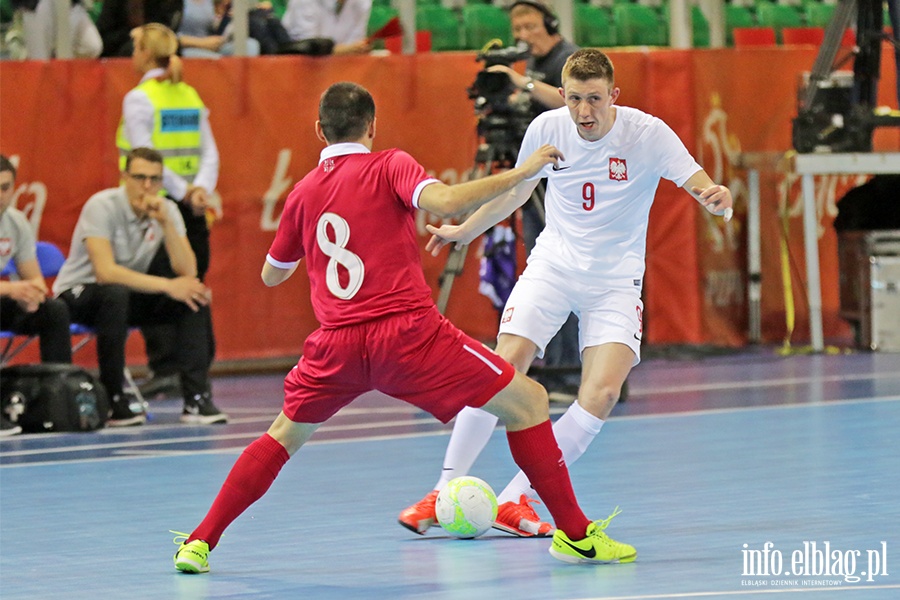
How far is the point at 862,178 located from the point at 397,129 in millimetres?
4653

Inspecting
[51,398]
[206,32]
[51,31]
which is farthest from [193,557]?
[206,32]

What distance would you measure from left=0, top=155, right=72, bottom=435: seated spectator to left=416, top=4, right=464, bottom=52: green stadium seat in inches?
257

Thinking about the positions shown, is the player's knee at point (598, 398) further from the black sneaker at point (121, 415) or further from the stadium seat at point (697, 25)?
the stadium seat at point (697, 25)

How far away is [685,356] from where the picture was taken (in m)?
13.9

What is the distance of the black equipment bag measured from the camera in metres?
9.79

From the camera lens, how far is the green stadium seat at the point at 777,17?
17.5 m

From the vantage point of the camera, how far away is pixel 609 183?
21.9 ft

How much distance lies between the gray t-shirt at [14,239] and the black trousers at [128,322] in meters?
0.38

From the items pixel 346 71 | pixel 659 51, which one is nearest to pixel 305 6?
pixel 346 71

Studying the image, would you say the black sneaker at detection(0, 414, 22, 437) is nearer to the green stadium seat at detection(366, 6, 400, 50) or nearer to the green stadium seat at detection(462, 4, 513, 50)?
the green stadium seat at detection(366, 6, 400, 50)

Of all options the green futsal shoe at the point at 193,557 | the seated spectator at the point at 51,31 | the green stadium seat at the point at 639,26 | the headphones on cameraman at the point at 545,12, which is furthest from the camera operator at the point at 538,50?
the green stadium seat at the point at 639,26

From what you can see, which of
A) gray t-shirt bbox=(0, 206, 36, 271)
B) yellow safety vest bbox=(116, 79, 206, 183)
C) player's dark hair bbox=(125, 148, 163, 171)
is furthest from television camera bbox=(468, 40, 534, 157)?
gray t-shirt bbox=(0, 206, 36, 271)

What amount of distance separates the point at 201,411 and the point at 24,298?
52.8 inches

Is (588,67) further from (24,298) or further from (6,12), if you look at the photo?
(6,12)
